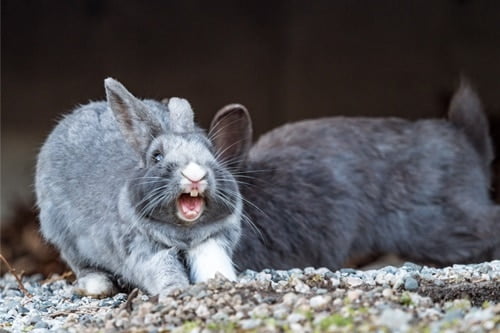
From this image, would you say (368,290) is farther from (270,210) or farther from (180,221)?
(270,210)

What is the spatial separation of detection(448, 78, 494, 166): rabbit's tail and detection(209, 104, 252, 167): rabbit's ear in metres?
1.64

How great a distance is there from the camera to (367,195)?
20.0ft

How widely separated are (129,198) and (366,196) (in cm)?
203

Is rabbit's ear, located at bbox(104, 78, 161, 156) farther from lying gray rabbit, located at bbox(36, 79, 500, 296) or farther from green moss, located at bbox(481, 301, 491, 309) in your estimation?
green moss, located at bbox(481, 301, 491, 309)

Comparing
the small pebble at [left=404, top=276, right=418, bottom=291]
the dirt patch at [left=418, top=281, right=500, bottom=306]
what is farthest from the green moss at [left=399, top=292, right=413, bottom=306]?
the small pebble at [left=404, top=276, right=418, bottom=291]

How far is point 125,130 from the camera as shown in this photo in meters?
4.53

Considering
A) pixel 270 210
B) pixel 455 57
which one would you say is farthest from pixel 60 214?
pixel 455 57

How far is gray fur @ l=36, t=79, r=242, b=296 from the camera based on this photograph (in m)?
4.33

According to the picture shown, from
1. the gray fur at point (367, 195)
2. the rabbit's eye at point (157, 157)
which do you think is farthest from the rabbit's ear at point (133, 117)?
the gray fur at point (367, 195)

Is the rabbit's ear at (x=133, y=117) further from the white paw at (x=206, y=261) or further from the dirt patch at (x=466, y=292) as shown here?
the dirt patch at (x=466, y=292)

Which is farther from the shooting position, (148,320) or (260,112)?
(260,112)

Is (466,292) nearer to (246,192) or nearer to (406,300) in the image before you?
(406,300)

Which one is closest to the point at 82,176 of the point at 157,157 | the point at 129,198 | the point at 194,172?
the point at 129,198

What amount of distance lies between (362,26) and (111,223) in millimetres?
4621
